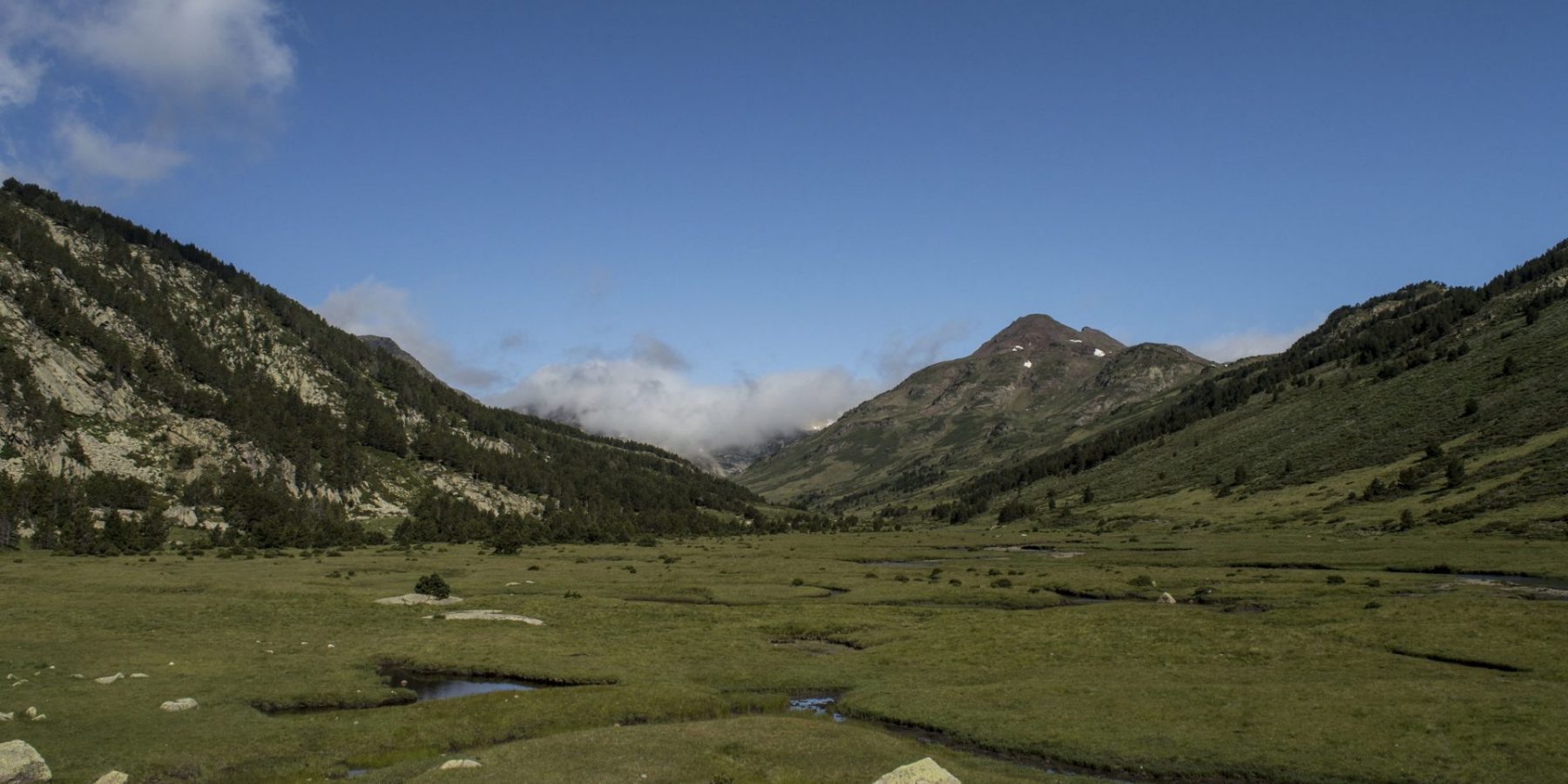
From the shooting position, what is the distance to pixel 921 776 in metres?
23.4

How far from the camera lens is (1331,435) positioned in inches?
7717

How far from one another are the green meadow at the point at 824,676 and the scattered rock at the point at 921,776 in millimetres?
4881

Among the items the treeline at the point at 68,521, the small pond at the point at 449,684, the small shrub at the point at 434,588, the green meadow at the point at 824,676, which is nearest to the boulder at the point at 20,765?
the green meadow at the point at 824,676

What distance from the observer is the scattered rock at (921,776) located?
2325 centimetres

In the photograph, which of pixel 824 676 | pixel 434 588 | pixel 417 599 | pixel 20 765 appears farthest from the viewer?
pixel 434 588

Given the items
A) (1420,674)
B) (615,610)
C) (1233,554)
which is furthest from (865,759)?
(1233,554)

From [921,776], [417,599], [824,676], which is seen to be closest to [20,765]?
[921,776]

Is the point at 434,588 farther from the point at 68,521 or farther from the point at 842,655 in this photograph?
the point at 68,521

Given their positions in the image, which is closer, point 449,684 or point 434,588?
point 449,684

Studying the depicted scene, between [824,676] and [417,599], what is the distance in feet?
144

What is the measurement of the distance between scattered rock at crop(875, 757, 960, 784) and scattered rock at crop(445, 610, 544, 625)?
45711 millimetres

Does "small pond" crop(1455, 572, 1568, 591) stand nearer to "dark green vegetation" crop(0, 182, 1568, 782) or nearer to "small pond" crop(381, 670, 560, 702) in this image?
"dark green vegetation" crop(0, 182, 1568, 782)

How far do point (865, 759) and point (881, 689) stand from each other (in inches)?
472

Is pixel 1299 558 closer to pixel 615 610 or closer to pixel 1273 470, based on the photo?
pixel 615 610
